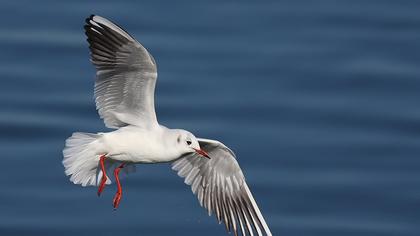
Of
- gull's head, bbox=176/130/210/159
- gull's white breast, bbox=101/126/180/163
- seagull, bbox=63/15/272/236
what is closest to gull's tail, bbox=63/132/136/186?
seagull, bbox=63/15/272/236

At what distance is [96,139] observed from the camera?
43.5 feet

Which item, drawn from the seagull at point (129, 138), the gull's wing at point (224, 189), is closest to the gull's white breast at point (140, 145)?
the seagull at point (129, 138)

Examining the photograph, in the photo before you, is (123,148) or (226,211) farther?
(226,211)

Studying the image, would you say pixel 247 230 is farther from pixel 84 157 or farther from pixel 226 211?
pixel 84 157

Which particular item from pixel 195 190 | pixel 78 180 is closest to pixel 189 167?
pixel 195 190

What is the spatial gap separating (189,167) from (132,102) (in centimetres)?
A: 113

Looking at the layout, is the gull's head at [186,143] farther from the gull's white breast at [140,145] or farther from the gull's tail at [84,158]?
the gull's tail at [84,158]

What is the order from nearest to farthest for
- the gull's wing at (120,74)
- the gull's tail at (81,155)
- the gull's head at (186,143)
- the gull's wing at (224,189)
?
the gull's wing at (120,74) → the gull's head at (186,143) → the gull's tail at (81,155) → the gull's wing at (224,189)

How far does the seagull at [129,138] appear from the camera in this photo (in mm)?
12961

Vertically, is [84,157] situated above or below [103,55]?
below

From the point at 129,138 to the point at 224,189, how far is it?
4.01ft

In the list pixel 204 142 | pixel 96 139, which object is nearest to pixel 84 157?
pixel 96 139

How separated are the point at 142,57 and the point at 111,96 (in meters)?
0.63

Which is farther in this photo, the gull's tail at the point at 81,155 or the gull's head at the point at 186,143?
the gull's tail at the point at 81,155
